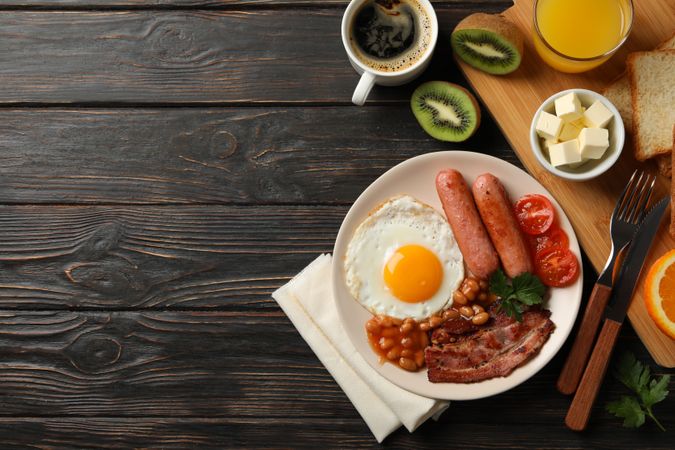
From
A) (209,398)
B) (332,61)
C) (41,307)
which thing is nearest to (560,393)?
(209,398)

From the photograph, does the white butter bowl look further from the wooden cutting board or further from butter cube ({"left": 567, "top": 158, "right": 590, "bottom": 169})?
the wooden cutting board

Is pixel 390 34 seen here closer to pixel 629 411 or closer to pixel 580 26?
pixel 580 26

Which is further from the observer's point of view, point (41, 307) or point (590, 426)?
point (41, 307)

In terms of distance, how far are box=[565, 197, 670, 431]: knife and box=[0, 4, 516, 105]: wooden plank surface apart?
4.40 feet

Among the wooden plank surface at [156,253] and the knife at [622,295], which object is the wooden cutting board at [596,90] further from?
the wooden plank surface at [156,253]

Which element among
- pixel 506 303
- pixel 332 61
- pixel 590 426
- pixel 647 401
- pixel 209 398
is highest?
pixel 332 61

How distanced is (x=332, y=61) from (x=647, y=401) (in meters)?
2.10

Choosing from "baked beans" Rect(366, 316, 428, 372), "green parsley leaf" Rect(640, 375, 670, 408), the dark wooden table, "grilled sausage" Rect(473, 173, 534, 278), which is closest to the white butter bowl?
"grilled sausage" Rect(473, 173, 534, 278)

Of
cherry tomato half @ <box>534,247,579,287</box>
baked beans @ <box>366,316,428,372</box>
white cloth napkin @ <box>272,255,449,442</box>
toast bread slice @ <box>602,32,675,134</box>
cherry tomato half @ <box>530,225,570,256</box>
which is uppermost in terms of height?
toast bread slice @ <box>602,32,675,134</box>

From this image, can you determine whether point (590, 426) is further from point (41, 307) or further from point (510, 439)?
point (41, 307)

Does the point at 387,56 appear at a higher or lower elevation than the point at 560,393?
higher

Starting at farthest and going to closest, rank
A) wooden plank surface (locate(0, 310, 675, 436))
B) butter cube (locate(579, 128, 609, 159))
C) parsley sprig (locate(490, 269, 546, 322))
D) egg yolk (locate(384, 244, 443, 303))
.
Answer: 1. wooden plank surface (locate(0, 310, 675, 436))
2. egg yolk (locate(384, 244, 443, 303))
3. parsley sprig (locate(490, 269, 546, 322))
4. butter cube (locate(579, 128, 609, 159))

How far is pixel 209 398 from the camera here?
2965 millimetres

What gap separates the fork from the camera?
2676 mm
